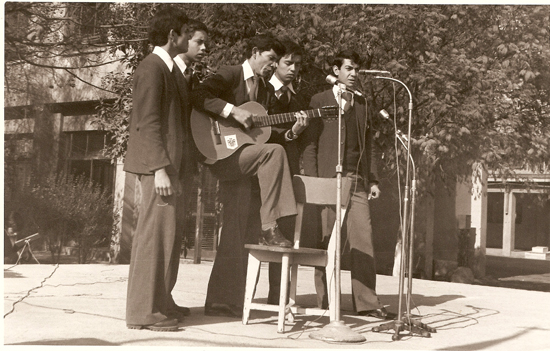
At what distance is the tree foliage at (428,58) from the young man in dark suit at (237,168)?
4.05 ft

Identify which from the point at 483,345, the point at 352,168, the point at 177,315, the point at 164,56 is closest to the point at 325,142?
the point at 352,168

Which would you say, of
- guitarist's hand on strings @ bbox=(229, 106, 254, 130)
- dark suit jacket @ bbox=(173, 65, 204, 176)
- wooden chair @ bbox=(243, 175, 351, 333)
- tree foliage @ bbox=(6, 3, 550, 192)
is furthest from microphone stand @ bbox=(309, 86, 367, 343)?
tree foliage @ bbox=(6, 3, 550, 192)

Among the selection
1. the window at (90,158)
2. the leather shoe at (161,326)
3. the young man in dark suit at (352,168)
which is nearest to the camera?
the leather shoe at (161,326)

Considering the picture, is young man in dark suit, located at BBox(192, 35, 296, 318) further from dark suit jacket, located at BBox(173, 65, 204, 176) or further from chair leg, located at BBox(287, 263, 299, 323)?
chair leg, located at BBox(287, 263, 299, 323)

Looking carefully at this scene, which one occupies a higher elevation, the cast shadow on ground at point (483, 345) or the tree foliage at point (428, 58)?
the tree foliage at point (428, 58)

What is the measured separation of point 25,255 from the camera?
15.7 feet

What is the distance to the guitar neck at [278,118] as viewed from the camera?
14.0 ft

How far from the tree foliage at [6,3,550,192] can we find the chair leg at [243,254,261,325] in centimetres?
212

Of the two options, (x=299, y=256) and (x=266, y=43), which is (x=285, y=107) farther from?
(x=299, y=256)

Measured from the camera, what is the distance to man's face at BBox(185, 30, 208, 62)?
168 inches

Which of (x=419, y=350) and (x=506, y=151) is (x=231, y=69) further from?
(x=506, y=151)

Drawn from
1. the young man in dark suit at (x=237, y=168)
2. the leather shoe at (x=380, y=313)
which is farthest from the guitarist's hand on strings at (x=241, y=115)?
the leather shoe at (x=380, y=313)

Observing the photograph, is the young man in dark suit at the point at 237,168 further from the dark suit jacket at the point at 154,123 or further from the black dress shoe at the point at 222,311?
the dark suit jacket at the point at 154,123

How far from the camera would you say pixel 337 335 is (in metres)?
3.78
